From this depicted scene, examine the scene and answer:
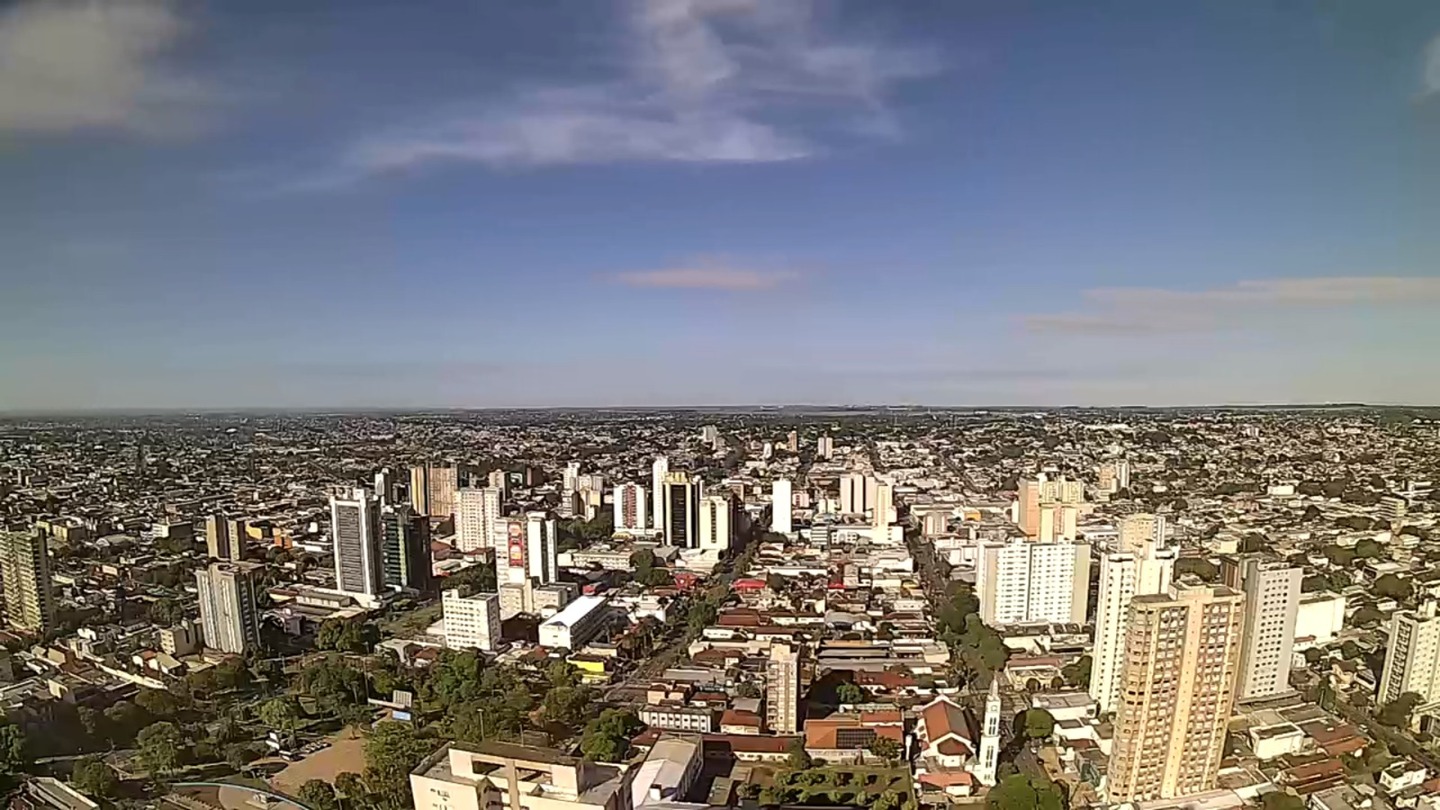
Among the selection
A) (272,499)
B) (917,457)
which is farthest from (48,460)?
(917,457)

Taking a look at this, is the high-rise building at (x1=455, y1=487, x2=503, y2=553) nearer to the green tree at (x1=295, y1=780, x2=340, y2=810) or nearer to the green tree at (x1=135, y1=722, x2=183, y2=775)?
the green tree at (x1=135, y1=722, x2=183, y2=775)

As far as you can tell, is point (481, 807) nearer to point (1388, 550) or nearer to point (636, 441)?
point (1388, 550)

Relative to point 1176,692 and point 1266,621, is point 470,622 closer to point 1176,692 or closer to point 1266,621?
point 1176,692

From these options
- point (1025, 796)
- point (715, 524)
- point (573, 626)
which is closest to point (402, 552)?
point (573, 626)

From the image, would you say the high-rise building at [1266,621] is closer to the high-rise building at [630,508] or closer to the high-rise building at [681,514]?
the high-rise building at [681,514]

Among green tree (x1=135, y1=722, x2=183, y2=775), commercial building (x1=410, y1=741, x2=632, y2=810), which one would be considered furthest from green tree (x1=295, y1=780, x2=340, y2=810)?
commercial building (x1=410, y1=741, x2=632, y2=810)

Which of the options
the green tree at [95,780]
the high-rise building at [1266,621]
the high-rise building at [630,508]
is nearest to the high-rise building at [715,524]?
the high-rise building at [630,508]
